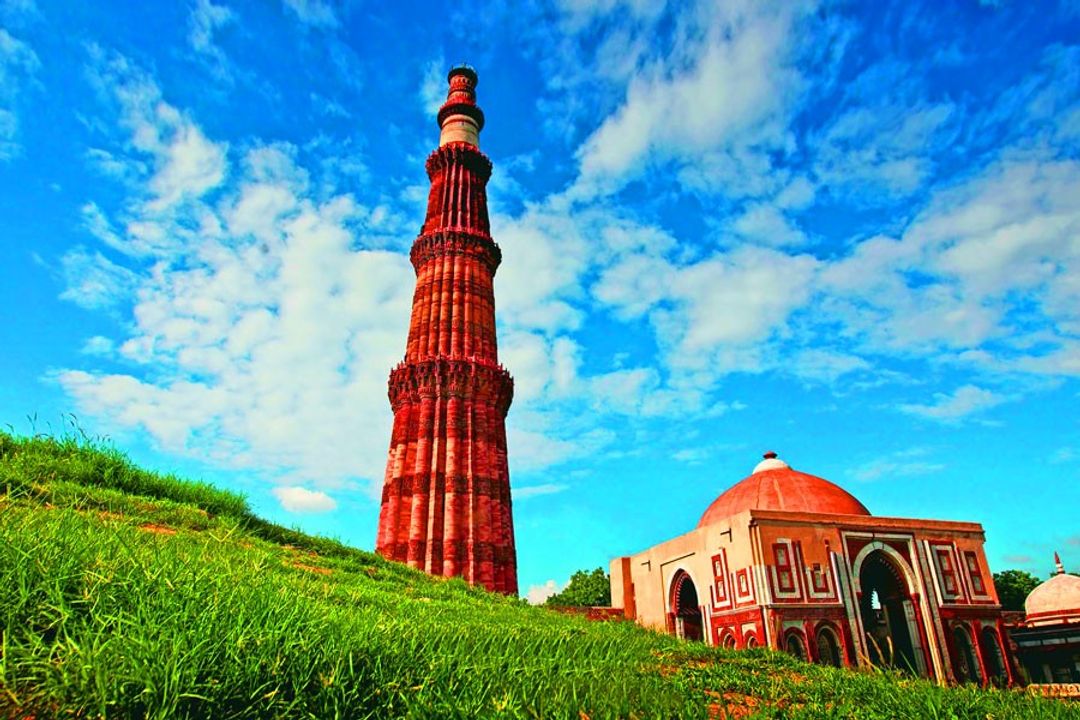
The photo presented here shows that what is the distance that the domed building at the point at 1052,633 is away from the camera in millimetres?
21328

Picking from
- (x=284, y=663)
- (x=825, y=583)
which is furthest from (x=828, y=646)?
(x=284, y=663)

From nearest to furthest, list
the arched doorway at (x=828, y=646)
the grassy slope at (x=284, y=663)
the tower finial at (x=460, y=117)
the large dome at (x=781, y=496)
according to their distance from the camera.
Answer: the grassy slope at (x=284, y=663)
the arched doorway at (x=828, y=646)
the large dome at (x=781, y=496)
the tower finial at (x=460, y=117)

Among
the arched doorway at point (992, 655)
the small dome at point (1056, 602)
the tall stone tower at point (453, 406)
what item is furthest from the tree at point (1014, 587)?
the tall stone tower at point (453, 406)

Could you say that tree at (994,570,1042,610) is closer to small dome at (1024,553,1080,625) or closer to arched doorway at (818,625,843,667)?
small dome at (1024,553,1080,625)

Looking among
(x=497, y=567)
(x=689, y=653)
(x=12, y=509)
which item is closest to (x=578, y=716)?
(x=689, y=653)

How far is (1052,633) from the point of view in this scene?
21.7 meters

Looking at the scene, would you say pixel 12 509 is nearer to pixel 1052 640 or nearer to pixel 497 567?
pixel 497 567

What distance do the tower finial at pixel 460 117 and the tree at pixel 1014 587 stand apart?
3465 cm

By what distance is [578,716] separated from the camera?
337 cm

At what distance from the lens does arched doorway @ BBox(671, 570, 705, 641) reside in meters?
20.4

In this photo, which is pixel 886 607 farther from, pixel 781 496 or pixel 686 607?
pixel 686 607

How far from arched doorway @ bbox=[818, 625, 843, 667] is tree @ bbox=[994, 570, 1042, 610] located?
2260cm

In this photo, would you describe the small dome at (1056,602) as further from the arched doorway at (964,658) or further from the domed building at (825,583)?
the arched doorway at (964,658)

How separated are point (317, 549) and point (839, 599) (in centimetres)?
1418
